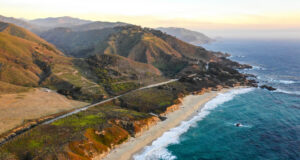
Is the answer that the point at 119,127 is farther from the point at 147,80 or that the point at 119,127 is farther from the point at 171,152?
the point at 147,80

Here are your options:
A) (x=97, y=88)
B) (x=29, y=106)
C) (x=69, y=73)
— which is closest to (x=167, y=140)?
(x=29, y=106)

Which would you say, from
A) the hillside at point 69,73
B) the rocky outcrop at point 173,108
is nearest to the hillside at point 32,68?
the hillside at point 69,73

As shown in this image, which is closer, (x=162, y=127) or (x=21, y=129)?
(x=21, y=129)

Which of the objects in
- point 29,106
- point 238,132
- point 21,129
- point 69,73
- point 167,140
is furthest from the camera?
point 69,73

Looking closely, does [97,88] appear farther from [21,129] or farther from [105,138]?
[105,138]

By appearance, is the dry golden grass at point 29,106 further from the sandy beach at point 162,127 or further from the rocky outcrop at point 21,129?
the sandy beach at point 162,127

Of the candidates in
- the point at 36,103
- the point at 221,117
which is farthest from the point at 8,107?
the point at 221,117

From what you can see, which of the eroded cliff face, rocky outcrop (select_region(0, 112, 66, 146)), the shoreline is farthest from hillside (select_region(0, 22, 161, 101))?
the shoreline

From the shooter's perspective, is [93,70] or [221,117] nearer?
[221,117]
